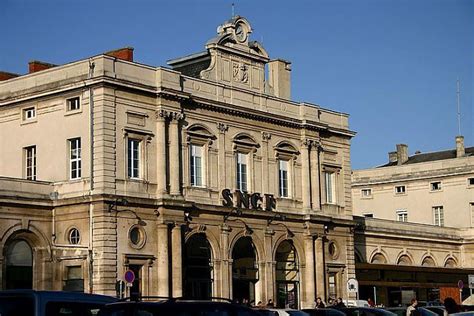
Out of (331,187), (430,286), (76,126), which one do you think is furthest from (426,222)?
(76,126)

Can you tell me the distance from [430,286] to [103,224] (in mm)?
30911

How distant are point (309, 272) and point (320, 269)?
1.09 m

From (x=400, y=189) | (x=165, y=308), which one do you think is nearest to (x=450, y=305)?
(x=165, y=308)

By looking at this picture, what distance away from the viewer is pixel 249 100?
178 ft

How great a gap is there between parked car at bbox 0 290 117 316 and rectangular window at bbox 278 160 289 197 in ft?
128

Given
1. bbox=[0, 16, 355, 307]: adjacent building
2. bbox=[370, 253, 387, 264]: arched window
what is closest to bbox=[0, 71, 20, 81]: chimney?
bbox=[0, 16, 355, 307]: adjacent building

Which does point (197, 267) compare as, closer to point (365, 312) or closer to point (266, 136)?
point (266, 136)

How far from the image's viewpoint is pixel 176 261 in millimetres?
47344

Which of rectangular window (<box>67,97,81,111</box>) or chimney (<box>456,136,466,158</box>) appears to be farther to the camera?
chimney (<box>456,136,466,158</box>)

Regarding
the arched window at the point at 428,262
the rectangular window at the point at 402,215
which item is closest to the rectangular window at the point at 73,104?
the arched window at the point at 428,262

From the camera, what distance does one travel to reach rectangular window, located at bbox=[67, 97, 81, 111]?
46.7 meters

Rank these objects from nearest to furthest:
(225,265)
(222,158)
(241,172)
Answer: (225,265) → (222,158) → (241,172)

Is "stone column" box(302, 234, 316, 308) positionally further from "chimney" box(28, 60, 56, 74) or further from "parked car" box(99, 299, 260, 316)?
"parked car" box(99, 299, 260, 316)

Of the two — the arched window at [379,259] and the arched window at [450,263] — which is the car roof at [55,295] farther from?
the arched window at [450,263]
